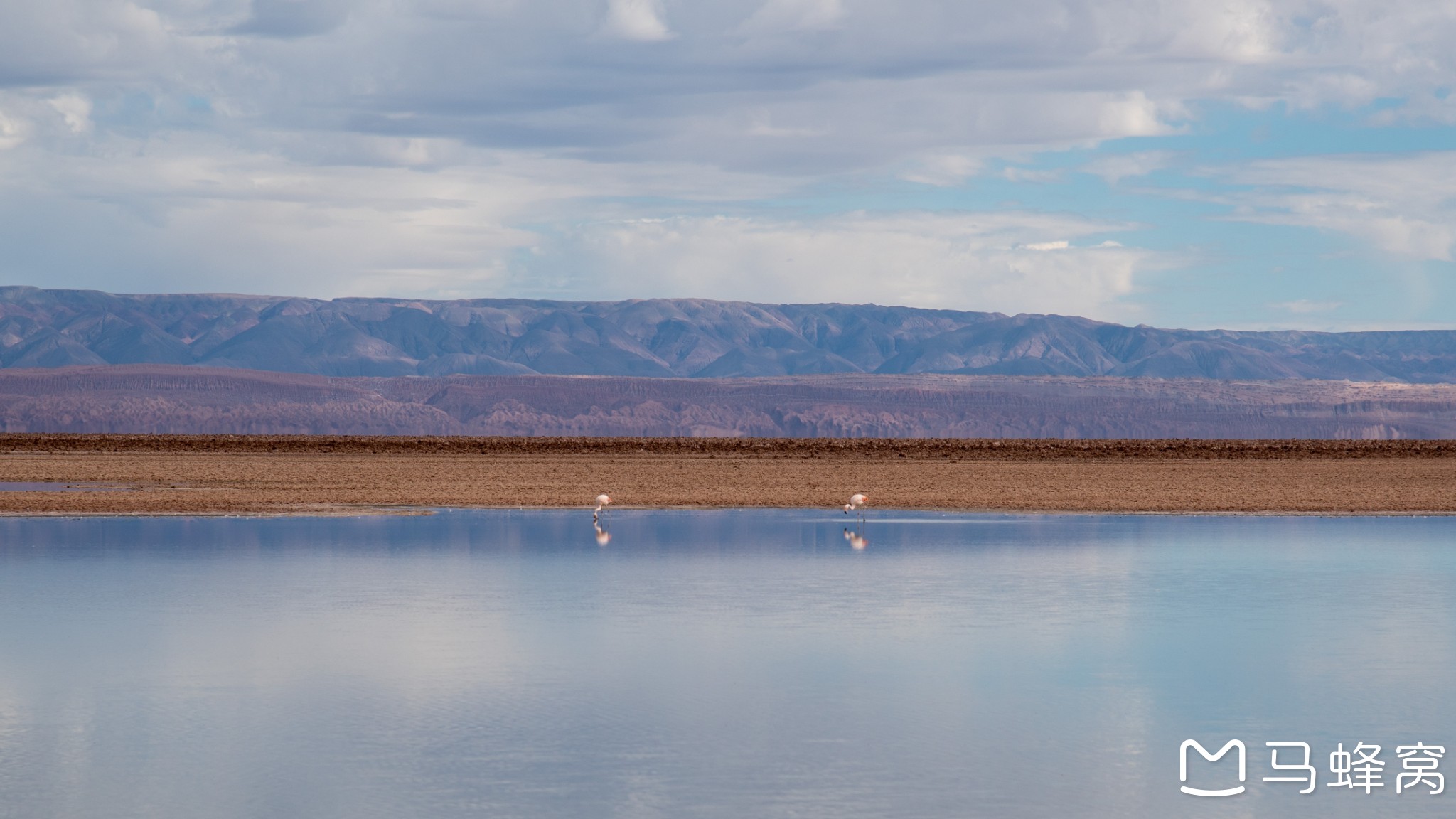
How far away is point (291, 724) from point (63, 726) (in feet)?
4.83

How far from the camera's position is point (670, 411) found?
184 meters

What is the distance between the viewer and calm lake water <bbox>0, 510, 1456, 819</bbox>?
917cm

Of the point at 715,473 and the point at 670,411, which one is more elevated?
the point at 715,473

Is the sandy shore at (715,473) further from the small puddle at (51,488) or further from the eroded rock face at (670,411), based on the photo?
the eroded rock face at (670,411)

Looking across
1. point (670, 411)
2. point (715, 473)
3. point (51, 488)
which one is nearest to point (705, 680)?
point (51, 488)

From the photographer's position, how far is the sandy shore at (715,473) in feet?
111

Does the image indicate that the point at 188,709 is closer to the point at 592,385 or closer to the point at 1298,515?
the point at 1298,515

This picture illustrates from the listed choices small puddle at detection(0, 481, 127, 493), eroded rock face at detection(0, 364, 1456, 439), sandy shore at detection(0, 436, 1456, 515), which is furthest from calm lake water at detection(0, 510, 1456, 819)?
eroded rock face at detection(0, 364, 1456, 439)

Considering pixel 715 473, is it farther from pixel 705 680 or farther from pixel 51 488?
pixel 705 680

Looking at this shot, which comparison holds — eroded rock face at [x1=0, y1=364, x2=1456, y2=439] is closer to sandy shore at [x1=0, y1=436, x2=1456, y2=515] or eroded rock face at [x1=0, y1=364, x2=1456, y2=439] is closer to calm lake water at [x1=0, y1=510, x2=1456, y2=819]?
sandy shore at [x1=0, y1=436, x2=1456, y2=515]

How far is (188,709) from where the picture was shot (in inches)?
444

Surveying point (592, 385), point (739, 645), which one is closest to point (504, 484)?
point (739, 645)

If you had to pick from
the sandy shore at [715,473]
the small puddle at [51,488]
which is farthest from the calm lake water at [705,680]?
the small puddle at [51,488]

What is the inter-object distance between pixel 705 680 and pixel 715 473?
33.1 metres
